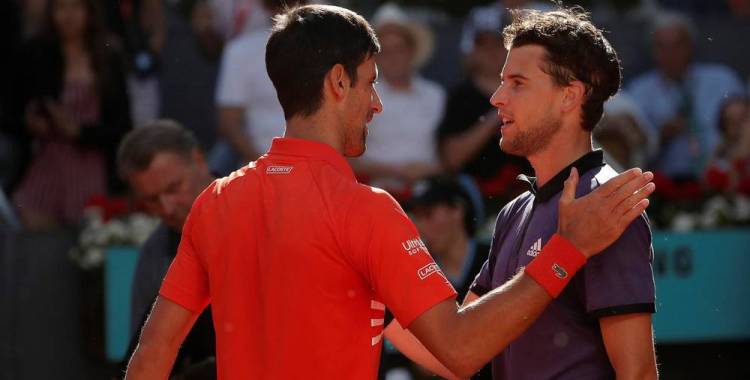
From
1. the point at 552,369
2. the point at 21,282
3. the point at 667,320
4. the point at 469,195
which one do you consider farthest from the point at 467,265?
the point at 552,369

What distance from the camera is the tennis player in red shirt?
3.17m

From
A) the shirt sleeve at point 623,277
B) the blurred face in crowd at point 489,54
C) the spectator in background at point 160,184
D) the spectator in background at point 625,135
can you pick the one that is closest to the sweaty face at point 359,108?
the shirt sleeve at point 623,277

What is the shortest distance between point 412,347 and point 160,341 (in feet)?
2.82

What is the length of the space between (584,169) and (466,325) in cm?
69

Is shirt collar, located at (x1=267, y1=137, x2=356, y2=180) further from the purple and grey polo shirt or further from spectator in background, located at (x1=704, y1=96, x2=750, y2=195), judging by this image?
spectator in background, located at (x1=704, y1=96, x2=750, y2=195)

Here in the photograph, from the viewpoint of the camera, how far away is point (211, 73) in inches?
349

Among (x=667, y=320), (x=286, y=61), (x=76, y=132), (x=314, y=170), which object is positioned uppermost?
(x=286, y=61)

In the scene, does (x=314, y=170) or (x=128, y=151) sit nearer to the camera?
(x=314, y=170)

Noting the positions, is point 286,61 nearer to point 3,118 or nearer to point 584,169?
point 584,169

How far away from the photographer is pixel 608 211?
319cm

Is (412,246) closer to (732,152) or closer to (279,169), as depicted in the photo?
(279,169)

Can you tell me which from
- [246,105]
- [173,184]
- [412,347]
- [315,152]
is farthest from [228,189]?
[246,105]

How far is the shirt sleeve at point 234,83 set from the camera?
26.2 feet

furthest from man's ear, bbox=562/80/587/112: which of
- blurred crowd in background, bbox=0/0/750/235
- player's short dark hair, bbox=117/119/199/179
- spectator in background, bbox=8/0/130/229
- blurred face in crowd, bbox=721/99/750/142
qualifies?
blurred face in crowd, bbox=721/99/750/142
